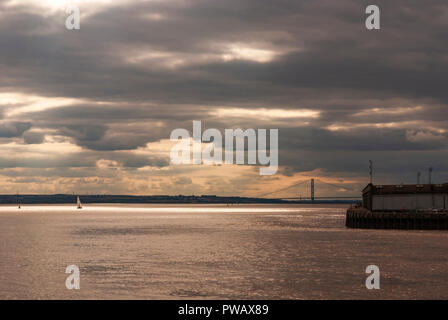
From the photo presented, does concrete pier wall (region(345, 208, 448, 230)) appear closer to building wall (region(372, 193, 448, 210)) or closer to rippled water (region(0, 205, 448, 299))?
building wall (region(372, 193, 448, 210))

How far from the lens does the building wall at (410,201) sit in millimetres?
126500

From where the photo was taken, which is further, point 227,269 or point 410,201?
point 410,201

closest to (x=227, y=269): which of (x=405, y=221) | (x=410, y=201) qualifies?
(x=405, y=221)

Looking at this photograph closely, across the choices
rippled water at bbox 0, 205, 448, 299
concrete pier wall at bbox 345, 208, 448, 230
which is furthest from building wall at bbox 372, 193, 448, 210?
rippled water at bbox 0, 205, 448, 299

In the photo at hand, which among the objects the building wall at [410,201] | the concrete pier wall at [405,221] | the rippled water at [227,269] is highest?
the building wall at [410,201]

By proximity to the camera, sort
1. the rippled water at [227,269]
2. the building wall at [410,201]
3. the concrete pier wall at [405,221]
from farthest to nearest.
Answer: the building wall at [410,201], the concrete pier wall at [405,221], the rippled water at [227,269]

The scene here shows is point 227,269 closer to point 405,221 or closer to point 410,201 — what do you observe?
point 405,221

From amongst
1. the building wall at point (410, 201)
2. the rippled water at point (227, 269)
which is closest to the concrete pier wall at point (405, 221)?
the building wall at point (410, 201)

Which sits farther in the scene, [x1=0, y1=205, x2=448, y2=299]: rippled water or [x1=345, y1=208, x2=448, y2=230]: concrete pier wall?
[x1=345, y1=208, x2=448, y2=230]: concrete pier wall

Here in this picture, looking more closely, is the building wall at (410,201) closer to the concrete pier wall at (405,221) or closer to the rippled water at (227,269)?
the concrete pier wall at (405,221)

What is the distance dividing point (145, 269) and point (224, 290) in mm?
14324

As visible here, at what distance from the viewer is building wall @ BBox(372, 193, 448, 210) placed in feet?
415

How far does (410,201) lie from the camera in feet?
433
